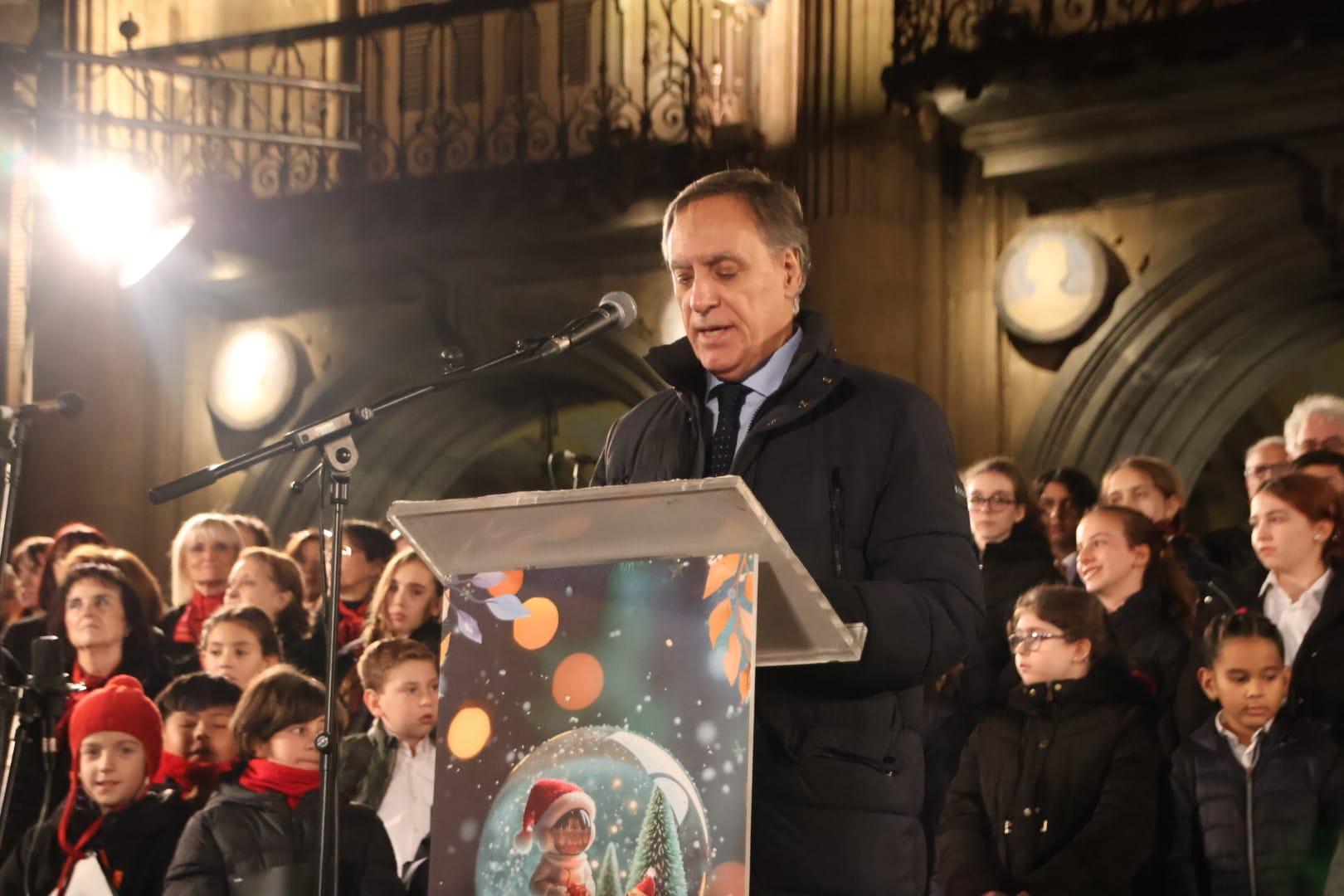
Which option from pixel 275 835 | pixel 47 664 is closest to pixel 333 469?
pixel 47 664

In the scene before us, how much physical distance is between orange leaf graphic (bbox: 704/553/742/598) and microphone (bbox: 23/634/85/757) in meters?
2.88

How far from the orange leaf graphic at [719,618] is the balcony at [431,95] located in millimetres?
8759

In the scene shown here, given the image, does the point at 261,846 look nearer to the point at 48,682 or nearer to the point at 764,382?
the point at 48,682

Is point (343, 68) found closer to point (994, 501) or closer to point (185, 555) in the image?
point (185, 555)

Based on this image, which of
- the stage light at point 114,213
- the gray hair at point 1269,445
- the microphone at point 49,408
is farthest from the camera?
the stage light at point 114,213

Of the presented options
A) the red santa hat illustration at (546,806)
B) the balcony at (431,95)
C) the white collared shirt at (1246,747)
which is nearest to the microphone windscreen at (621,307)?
the red santa hat illustration at (546,806)

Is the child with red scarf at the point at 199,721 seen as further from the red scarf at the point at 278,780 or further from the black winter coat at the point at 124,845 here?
the red scarf at the point at 278,780

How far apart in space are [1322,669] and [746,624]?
3.37 m

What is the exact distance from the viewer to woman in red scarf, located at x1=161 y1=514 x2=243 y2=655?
7.46 metres

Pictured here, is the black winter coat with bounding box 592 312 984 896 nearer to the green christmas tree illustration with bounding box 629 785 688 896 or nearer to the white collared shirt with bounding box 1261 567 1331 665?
the green christmas tree illustration with bounding box 629 785 688 896

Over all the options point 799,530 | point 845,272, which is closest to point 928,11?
point 845,272

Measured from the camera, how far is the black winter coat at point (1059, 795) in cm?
515

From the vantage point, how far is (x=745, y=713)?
7.72 ft

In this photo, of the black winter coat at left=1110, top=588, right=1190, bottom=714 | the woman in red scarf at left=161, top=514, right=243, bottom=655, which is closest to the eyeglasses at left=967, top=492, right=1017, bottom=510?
the black winter coat at left=1110, top=588, right=1190, bottom=714
